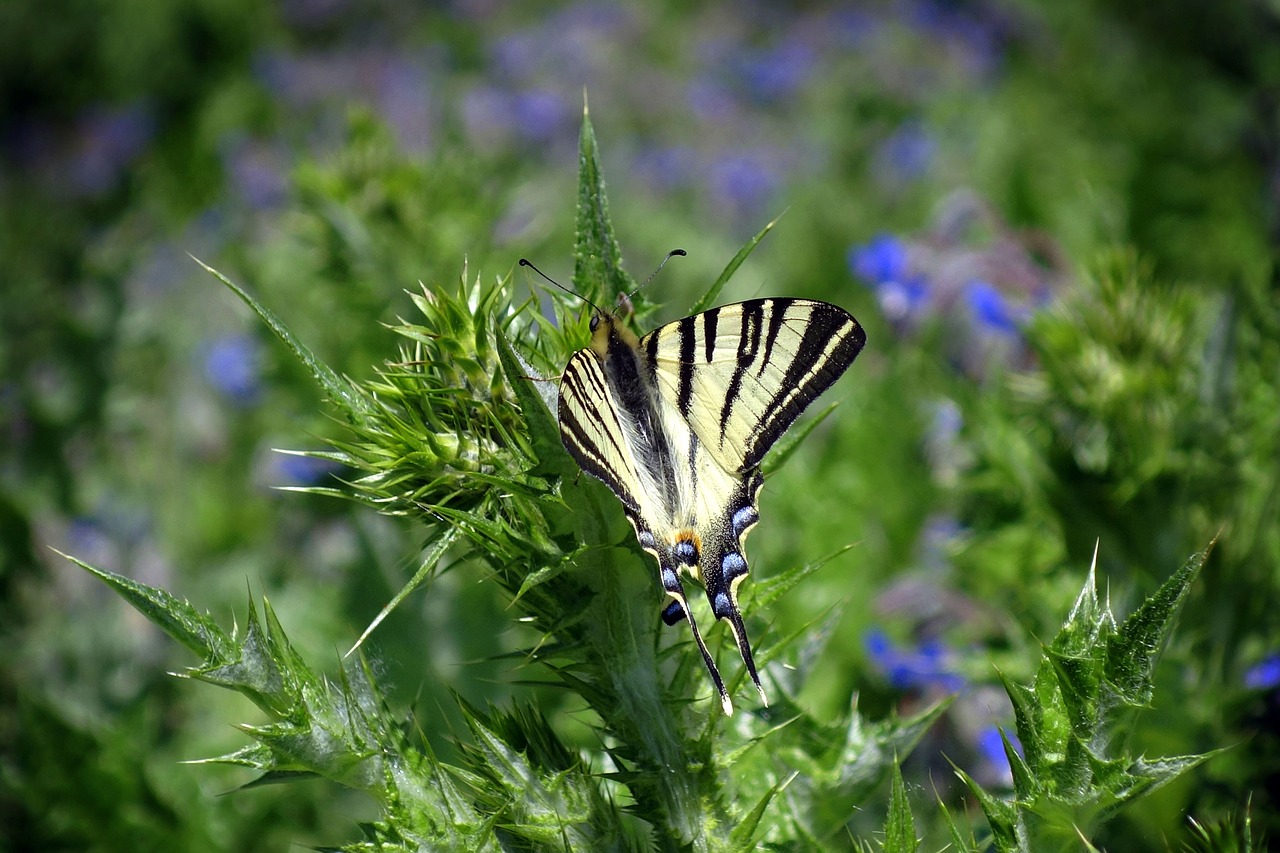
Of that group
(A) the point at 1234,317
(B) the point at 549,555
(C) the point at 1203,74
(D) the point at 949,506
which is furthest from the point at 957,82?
(B) the point at 549,555

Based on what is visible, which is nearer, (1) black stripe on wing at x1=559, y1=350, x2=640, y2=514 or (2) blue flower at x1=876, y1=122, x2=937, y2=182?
(1) black stripe on wing at x1=559, y1=350, x2=640, y2=514

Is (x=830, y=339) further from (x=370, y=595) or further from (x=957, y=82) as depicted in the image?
(x=957, y=82)

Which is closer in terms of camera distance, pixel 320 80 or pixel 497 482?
pixel 497 482

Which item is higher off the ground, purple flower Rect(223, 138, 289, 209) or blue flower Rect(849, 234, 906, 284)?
blue flower Rect(849, 234, 906, 284)

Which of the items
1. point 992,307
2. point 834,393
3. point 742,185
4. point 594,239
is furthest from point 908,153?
point 594,239

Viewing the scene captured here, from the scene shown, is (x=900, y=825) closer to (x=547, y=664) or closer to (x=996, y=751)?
(x=547, y=664)

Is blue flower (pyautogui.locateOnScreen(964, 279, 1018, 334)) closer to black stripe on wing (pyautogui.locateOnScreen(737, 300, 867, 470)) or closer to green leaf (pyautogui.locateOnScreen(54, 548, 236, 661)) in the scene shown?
black stripe on wing (pyautogui.locateOnScreen(737, 300, 867, 470))

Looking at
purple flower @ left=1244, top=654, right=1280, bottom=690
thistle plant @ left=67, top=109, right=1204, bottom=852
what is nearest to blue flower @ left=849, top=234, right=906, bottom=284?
purple flower @ left=1244, top=654, right=1280, bottom=690
